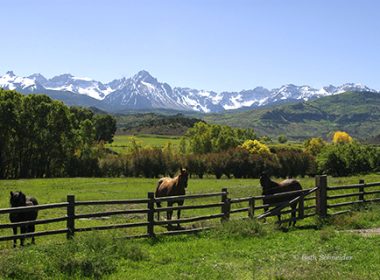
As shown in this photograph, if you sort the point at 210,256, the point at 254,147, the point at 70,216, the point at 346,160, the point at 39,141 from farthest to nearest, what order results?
1. the point at 254,147
2. the point at 346,160
3. the point at 39,141
4. the point at 70,216
5. the point at 210,256

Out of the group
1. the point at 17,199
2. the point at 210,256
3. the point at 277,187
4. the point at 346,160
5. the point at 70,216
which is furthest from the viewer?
the point at 346,160

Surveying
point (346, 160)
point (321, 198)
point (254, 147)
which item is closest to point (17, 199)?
point (321, 198)

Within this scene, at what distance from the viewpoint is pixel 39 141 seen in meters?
73.2

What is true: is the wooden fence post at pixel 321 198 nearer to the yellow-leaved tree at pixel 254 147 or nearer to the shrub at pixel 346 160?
the shrub at pixel 346 160

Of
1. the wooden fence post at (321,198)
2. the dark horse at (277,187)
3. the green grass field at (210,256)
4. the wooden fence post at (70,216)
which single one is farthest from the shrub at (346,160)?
the wooden fence post at (70,216)

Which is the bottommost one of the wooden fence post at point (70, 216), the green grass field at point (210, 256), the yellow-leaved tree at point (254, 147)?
the green grass field at point (210, 256)

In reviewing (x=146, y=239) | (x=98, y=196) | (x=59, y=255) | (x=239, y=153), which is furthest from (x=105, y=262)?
(x=239, y=153)

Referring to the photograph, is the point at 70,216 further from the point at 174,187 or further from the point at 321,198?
the point at 321,198

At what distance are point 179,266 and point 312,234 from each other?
22.9ft

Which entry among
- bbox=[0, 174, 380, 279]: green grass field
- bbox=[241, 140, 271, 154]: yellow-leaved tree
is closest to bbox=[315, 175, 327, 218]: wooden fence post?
bbox=[0, 174, 380, 279]: green grass field

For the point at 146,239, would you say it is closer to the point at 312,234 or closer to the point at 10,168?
the point at 312,234

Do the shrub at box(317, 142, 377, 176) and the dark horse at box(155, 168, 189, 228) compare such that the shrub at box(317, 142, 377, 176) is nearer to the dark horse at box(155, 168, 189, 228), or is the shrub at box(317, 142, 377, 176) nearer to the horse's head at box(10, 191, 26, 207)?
the dark horse at box(155, 168, 189, 228)

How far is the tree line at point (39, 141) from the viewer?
70.2 metres

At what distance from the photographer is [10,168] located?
73688 mm
